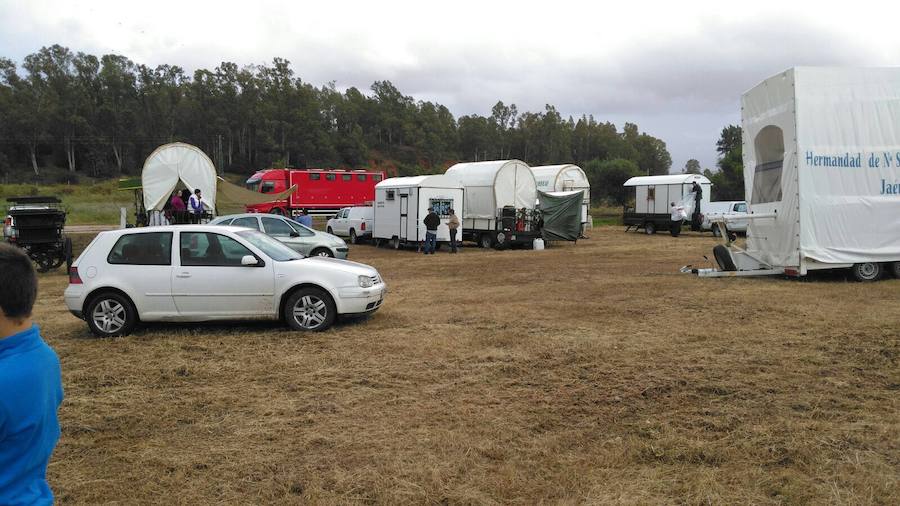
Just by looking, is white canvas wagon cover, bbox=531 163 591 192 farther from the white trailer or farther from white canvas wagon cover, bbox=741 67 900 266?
white canvas wagon cover, bbox=741 67 900 266

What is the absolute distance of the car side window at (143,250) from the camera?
8602mm

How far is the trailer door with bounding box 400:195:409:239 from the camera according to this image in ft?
76.0

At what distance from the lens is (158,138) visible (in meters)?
82.4

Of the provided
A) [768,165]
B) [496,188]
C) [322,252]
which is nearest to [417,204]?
[496,188]

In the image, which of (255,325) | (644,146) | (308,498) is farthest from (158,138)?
(308,498)

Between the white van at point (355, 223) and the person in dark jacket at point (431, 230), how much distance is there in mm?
4394

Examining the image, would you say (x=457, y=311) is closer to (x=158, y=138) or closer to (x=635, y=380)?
(x=635, y=380)

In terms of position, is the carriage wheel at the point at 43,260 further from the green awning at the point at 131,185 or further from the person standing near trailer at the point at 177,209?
the green awning at the point at 131,185

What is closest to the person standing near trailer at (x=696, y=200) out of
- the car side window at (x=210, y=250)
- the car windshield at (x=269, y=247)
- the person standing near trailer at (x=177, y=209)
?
the person standing near trailer at (x=177, y=209)

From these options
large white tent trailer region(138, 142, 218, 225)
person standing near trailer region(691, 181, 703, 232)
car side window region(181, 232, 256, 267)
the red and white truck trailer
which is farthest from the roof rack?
person standing near trailer region(691, 181, 703, 232)

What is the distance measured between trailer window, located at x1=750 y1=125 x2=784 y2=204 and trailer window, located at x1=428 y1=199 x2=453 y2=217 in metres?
11.1

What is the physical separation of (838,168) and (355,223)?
60.0 ft

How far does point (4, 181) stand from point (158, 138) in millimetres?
18855

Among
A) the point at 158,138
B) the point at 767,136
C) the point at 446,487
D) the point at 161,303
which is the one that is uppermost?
the point at 158,138
